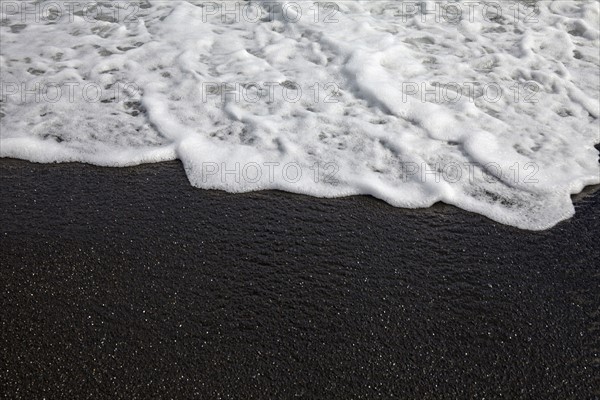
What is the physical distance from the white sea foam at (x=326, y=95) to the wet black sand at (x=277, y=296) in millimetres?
190

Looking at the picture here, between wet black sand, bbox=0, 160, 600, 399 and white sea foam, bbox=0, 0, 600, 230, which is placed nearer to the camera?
wet black sand, bbox=0, 160, 600, 399

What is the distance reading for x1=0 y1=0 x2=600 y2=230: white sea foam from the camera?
3.09 meters

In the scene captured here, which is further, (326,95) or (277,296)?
(326,95)

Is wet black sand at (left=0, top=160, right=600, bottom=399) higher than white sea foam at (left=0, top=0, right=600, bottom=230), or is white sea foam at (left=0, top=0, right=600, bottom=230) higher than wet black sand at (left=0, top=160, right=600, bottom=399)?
white sea foam at (left=0, top=0, right=600, bottom=230)

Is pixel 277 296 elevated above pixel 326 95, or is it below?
below

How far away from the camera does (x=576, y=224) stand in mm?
2828

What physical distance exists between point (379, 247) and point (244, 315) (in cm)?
69

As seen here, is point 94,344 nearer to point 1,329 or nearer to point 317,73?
point 1,329

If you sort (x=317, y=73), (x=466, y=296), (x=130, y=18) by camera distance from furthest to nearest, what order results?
(x=130, y=18) → (x=317, y=73) → (x=466, y=296)

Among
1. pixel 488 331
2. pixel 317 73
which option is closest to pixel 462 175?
pixel 488 331

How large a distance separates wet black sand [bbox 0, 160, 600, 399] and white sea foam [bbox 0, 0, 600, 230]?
0.19m

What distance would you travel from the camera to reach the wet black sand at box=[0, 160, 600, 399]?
2.11 meters

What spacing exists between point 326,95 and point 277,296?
1638 mm

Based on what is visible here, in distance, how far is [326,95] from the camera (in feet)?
12.1
